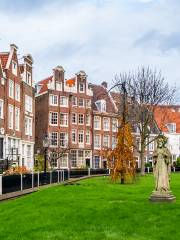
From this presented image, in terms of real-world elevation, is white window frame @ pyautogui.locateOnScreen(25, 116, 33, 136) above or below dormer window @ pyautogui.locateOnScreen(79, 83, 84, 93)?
below

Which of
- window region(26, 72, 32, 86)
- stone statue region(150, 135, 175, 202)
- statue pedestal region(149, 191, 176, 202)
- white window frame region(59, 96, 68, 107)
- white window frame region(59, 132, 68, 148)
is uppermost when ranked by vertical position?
window region(26, 72, 32, 86)

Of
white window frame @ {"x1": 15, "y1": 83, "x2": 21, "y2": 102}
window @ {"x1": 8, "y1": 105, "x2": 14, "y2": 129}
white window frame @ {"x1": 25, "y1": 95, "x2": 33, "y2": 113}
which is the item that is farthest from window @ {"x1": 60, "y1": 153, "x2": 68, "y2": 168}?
window @ {"x1": 8, "y1": 105, "x2": 14, "y2": 129}

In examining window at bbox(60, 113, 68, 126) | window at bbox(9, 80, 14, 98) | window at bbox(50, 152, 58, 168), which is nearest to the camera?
window at bbox(9, 80, 14, 98)

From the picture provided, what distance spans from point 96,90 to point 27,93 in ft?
83.6

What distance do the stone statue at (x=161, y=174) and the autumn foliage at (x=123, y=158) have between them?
17.3 meters

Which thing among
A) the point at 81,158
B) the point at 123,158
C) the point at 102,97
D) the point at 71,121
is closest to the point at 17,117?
the point at 71,121

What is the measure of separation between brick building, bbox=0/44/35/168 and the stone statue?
29.3 metres

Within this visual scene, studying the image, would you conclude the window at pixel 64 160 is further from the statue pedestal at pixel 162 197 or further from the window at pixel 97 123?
the statue pedestal at pixel 162 197

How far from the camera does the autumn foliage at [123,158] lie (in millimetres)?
34531

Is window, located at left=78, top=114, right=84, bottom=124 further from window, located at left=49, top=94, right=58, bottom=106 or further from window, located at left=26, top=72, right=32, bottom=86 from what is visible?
window, located at left=26, top=72, right=32, bottom=86

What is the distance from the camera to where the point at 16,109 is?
5231 centimetres

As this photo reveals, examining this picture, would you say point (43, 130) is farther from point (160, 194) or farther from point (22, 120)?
point (160, 194)

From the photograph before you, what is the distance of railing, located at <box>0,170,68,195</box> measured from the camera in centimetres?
2573

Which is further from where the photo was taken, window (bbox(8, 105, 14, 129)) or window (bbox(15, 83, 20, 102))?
window (bbox(15, 83, 20, 102))
